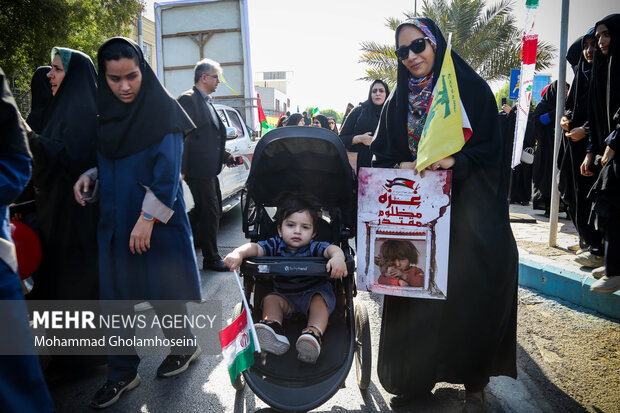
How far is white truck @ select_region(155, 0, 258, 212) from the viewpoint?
8.96 meters

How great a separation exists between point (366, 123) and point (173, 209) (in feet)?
10.8

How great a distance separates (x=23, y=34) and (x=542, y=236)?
1153 centimetres

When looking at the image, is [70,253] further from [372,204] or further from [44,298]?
[372,204]

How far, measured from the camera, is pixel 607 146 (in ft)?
10.9

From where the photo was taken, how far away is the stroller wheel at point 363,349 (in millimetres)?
2498

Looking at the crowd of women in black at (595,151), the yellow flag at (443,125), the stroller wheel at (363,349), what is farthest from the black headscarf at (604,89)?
the stroller wheel at (363,349)

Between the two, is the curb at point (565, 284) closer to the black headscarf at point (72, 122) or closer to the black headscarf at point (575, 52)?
the black headscarf at point (575, 52)

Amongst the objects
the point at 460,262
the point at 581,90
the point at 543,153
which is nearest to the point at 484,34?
the point at 543,153

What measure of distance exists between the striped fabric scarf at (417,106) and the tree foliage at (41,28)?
10498mm

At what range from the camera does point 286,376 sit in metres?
2.16

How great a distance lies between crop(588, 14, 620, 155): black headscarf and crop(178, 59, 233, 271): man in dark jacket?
383cm

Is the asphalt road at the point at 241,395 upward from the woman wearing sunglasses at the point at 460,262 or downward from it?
downward

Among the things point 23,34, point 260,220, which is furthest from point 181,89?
→ point 260,220

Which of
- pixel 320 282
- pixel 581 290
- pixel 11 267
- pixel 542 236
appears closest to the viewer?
pixel 11 267
